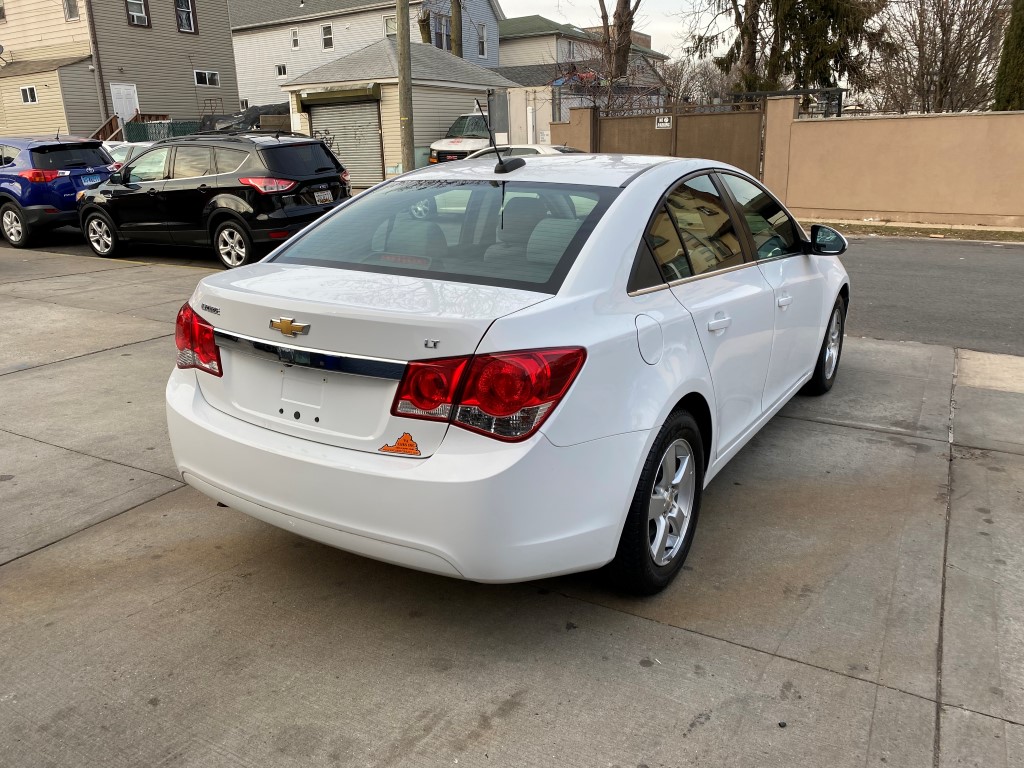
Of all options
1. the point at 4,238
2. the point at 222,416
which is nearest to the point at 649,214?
the point at 222,416

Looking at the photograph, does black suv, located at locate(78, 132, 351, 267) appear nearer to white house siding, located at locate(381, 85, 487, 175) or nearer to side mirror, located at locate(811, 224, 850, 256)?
side mirror, located at locate(811, 224, 850, 256)

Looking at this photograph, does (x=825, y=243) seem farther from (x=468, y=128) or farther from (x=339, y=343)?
(x=468, y=128)

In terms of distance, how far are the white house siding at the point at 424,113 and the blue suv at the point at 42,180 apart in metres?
12.0

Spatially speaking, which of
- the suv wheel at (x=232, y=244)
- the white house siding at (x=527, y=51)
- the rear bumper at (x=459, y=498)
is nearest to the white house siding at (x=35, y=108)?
the suv wheel at (x=232, y=244)

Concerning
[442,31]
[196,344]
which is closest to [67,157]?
[196,344]

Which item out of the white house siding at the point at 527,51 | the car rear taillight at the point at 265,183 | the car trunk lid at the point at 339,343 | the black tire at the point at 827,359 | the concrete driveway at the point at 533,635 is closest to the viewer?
the concrete driveway at the point at 533,635

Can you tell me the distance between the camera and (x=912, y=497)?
13.3 feet

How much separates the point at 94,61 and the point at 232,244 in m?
21.4

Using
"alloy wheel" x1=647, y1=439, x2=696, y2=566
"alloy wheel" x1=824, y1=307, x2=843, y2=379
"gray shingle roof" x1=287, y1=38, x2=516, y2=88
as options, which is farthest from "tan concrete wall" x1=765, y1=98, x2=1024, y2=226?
"alloy wheel" x1=647, y1=439, x2=696, y2=566

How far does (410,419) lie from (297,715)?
97cm

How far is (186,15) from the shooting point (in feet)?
101

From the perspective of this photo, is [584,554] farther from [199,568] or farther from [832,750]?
[199,568]

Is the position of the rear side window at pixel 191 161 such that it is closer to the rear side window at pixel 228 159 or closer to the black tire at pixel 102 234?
the rear side window at pixel 228 159

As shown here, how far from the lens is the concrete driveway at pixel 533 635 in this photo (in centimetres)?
248
